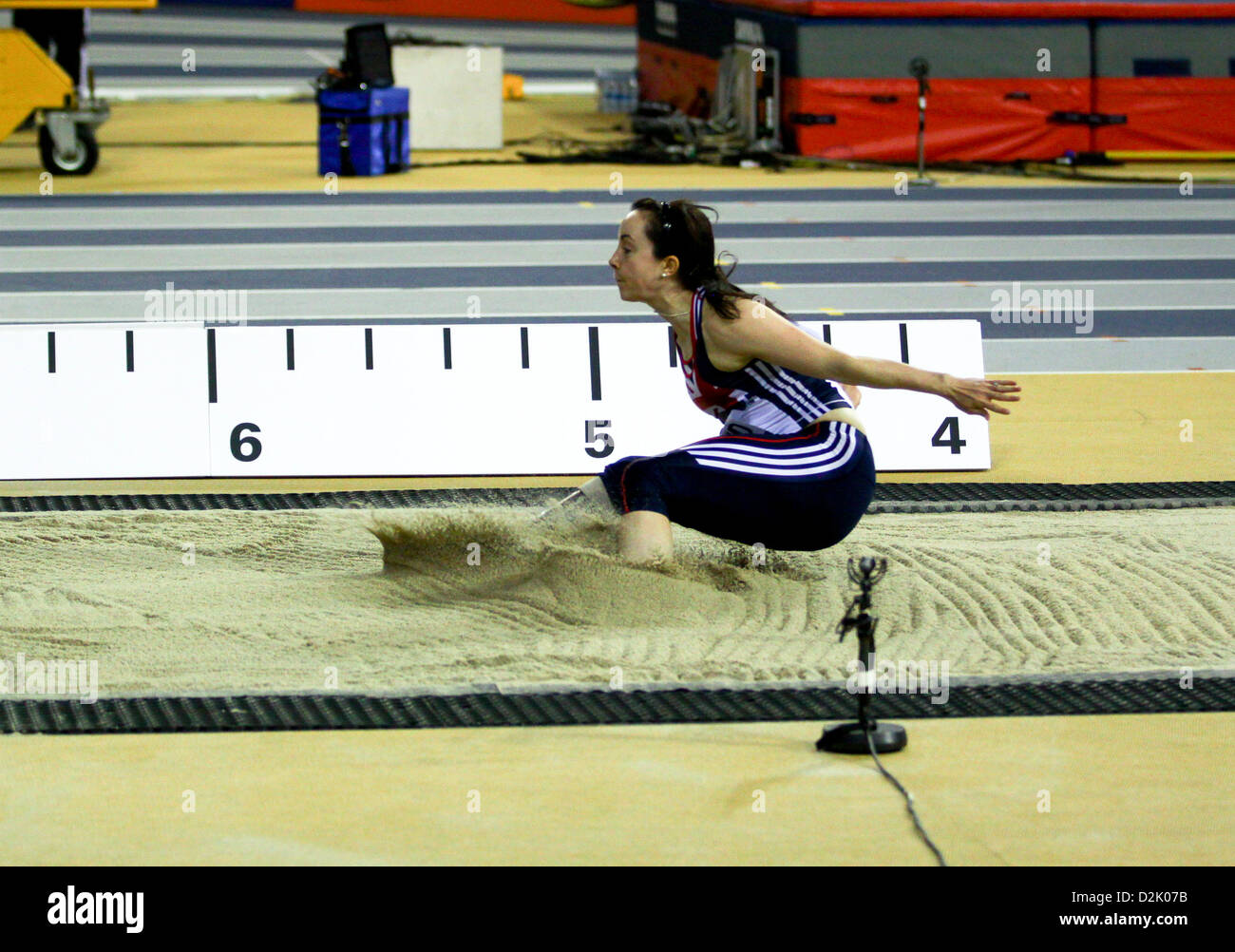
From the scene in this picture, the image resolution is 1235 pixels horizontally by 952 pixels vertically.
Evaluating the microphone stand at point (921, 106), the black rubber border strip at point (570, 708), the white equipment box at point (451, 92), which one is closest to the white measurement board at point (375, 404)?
the black rubber border strip at point (570, 708)

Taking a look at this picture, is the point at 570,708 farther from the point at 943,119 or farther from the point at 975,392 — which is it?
the point at 943,119

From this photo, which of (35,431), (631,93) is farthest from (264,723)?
(631,93)

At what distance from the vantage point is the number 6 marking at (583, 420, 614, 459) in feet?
21.8

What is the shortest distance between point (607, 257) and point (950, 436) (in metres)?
5.67

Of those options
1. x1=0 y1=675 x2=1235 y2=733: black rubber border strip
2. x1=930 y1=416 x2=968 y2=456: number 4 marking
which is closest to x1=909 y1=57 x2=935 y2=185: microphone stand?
x1=930 y1=416 x2=968 y2=456: number 4 marking

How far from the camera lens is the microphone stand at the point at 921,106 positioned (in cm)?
1477

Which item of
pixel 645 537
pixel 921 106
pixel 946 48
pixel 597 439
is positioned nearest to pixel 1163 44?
pixel 946 48

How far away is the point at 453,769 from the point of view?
12.2 ft

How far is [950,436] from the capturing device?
6.79 metres

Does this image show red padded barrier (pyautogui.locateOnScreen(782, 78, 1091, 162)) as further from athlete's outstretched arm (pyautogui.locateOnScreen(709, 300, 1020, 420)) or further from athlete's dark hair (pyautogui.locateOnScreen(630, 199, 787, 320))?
athlete's outstretched arm (pyautogui.locateOnScreen(709, 300, 1020, 420))

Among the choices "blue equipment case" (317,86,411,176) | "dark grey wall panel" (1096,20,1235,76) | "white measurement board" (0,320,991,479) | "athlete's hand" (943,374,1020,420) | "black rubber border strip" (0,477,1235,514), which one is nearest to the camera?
"athlete's hand" (943,374,1020,420)

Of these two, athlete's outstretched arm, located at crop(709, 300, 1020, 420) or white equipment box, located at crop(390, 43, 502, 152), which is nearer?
athlete's outstretched arm, located at crop(709, 300, 1020, 420)

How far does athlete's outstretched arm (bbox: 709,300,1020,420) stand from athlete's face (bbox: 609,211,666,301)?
22 cm

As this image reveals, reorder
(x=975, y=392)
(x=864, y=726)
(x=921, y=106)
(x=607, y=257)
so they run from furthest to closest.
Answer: (x=921, y=106) → (x=607, y=257) → (x=975, y=392) → (x=864, y=726)
